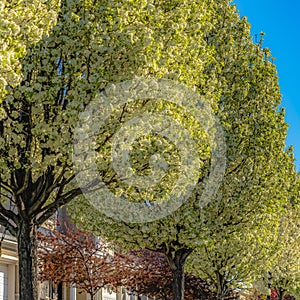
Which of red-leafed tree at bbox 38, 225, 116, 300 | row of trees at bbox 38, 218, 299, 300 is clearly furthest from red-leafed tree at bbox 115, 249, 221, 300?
red-leafed tree at bbox 38, 225, 116, 300

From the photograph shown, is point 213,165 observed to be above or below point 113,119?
above

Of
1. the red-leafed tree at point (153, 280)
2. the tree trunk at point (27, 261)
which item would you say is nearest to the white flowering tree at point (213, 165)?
the tree trunk at point (27, 261)

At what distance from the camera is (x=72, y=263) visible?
96.2 ft

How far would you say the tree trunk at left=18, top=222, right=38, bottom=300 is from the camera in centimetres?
1480

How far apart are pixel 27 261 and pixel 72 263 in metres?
14.5

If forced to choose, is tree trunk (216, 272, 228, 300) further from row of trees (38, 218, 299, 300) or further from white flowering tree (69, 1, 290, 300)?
white flowering tree (69, 1, 290, 300)

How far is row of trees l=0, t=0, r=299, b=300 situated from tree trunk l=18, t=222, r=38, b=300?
0.02 metres

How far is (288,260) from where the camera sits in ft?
133

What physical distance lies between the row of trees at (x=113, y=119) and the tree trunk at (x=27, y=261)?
0.07ft

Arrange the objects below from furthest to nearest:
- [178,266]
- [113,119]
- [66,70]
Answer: [178,266] → [113,119] → [66,70]

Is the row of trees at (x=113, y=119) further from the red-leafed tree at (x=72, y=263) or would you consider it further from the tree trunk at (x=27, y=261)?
the red-leafed tree at (x=72, y=263)

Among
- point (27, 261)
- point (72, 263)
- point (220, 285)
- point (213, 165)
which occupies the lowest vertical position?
point (27, 261)

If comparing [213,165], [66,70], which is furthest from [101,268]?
[66,70]

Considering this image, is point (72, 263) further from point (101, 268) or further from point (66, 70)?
point (66, 70)
